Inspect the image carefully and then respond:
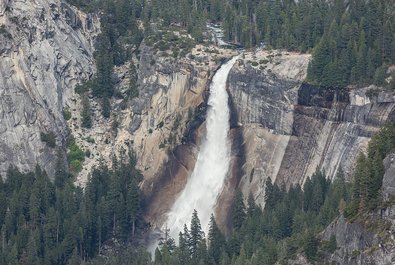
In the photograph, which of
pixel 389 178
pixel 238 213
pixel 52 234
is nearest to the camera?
pixel 389 178

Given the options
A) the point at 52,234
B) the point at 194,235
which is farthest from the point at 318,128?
the point at 52,234

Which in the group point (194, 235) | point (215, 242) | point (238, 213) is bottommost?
point (194, 235)

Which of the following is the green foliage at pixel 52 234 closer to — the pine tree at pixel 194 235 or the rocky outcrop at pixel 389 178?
the pine tree at pixel 194 235

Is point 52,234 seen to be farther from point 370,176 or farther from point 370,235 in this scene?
point 370,235

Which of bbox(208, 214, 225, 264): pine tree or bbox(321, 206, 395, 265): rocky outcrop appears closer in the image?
bbox(321, 206, 395, 265): rocky outcrop

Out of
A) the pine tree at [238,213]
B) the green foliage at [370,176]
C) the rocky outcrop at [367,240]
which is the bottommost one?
the pine tree at [238,213]

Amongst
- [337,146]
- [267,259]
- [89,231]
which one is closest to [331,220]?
[267,259]

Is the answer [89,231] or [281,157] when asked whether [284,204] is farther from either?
[89,231]

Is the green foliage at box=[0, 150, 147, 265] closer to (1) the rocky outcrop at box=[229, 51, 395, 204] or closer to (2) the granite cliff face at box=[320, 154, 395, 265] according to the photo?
(1) the rocky outcrop at box=[229, 51, 395, 204]

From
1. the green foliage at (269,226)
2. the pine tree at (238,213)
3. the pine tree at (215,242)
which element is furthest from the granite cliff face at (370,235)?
the pine tree at (238,213)

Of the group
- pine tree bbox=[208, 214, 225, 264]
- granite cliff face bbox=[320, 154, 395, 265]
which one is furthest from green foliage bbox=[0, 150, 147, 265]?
granite cliff face bbox=[320, 154, 395, 265]

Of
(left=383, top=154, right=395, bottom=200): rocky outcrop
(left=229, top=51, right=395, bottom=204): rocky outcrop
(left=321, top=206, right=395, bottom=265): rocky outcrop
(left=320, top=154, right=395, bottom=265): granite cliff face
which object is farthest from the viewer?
(left=229, top=51, right=395, bottom=204): rocky outcrop

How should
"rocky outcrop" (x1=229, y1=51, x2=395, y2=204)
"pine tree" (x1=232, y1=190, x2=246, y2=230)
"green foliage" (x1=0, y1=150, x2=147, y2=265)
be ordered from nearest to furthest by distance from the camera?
1. "rocky outcrop" (x1=229, y1=51, x2=395, y2=204)
2. "green foliage" (x1=0, y1=150, x2=147, y2=265)
3. "pine tree" (x1=232, y1=190, x2=246, y2=230)

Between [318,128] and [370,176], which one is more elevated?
[370,176]
